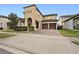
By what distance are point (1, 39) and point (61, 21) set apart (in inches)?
195

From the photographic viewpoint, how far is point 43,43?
7148 mm

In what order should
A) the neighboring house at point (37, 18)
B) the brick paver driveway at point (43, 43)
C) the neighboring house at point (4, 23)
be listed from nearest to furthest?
1. the brick paver driveway at point (43, 43)
2. the neighboring house at point (4, 23)
3. the neighboring house at point (37, 18)

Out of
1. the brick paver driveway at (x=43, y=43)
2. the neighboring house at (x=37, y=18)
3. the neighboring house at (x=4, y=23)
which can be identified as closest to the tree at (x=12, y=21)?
the neighboring house at (x=4, y=23)

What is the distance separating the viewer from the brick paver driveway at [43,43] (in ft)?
20.6

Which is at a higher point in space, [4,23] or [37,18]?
[37,18]

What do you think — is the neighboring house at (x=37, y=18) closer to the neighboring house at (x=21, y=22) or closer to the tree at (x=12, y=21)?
the neighboring house at (x=21, y=22)

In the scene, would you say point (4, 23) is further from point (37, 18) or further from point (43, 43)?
point (37, 18)

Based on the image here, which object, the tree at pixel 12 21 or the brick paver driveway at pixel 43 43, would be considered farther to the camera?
the tree at pixel 12 21

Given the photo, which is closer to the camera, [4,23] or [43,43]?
[43,43]

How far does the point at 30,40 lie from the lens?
7527 millimetres

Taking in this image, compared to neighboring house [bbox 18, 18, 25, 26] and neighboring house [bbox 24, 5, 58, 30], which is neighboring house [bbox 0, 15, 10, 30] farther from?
neighboring house [bbox 24, 5, 58, 30]

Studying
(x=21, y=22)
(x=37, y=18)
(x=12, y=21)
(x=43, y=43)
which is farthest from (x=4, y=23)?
(x=37, y=18)

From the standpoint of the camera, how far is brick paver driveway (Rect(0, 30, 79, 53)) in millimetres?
6282
